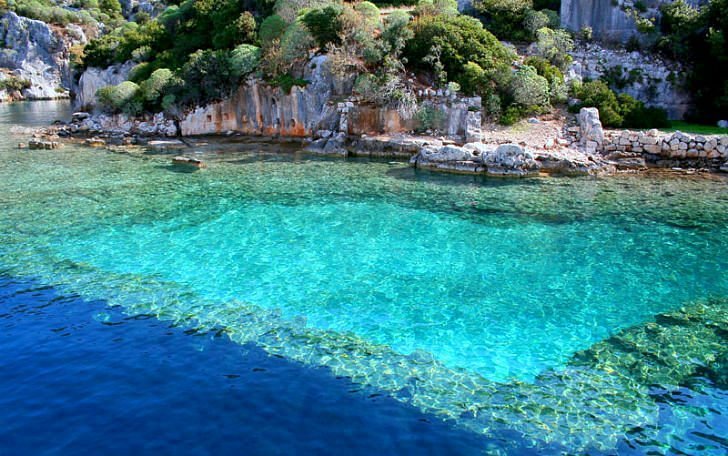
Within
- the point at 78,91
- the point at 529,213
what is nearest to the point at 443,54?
the point at 529,213

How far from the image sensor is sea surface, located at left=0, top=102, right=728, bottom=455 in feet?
26.1

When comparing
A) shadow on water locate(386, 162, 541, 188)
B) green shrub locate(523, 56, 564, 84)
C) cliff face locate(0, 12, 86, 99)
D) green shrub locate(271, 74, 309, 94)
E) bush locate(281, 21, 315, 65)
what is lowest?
shadow on water locate(386, 162, 541, 188)

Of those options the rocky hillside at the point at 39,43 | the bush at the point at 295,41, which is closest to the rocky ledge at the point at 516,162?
the bush at the point at 295,41

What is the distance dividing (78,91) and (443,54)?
2976 cm

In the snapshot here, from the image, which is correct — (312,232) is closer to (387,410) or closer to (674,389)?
(387,410)

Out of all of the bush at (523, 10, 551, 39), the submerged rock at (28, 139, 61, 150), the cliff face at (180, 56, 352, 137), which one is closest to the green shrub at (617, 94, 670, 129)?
the bush at (523, 10, 551, 39)

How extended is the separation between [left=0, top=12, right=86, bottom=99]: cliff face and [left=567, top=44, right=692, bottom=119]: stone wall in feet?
243

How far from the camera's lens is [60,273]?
13.6 metres

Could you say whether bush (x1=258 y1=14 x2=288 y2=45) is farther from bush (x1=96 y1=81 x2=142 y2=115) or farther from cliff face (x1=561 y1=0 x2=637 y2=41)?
cliff face (x1=561 y1=0 x2=637 y2=41)

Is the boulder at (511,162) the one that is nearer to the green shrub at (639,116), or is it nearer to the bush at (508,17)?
the green shrub at (639,116)

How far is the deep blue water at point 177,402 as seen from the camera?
7.55 meters

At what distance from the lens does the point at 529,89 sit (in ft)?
90.7

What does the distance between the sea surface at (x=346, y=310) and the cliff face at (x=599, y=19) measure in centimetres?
1358

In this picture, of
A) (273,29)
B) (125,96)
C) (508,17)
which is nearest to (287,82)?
(273,29)
